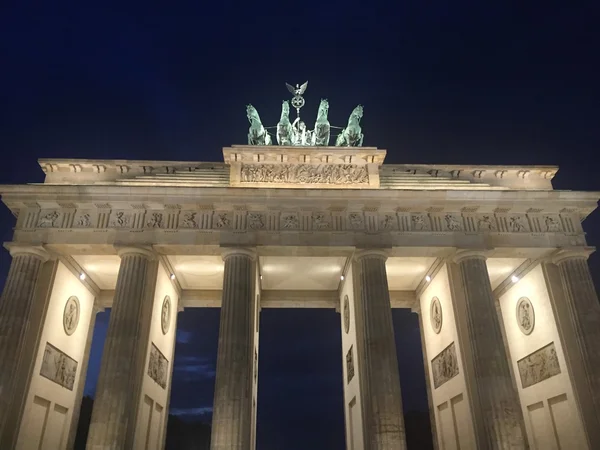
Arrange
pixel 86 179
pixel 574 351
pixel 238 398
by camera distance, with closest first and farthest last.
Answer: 1. pixel 238 398
2. pixel 574 351
3. pixel 86 179

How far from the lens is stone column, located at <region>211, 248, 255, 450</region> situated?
16.0 metres

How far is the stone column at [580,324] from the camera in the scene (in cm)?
1744

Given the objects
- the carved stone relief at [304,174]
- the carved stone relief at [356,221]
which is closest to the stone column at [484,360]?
the carved stone relief at [356,221]

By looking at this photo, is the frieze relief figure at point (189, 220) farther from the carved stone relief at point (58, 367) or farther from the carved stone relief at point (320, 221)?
the carved stone relief at point (58, 367)

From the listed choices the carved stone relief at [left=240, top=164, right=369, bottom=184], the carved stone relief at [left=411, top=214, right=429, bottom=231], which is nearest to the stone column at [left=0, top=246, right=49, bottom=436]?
the carved stone relief at [left=240, top=164, right=369, bottom=184]

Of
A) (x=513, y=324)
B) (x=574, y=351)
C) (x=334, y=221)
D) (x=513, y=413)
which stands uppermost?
(x=334, y=221)

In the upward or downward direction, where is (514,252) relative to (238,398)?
upward

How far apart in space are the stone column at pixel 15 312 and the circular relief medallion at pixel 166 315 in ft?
18.0

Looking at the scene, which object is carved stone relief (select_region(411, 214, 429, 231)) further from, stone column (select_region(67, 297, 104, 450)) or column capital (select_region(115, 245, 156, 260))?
stone column (select_region(67, 297, 104, 450))

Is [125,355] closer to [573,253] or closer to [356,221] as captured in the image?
[356,221]

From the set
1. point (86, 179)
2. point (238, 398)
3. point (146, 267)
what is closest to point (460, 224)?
point (238, 398)

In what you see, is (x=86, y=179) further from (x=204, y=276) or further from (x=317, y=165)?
(x=317, y=165)

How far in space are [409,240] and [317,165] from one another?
18.4 feet

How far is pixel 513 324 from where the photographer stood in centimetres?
2283
